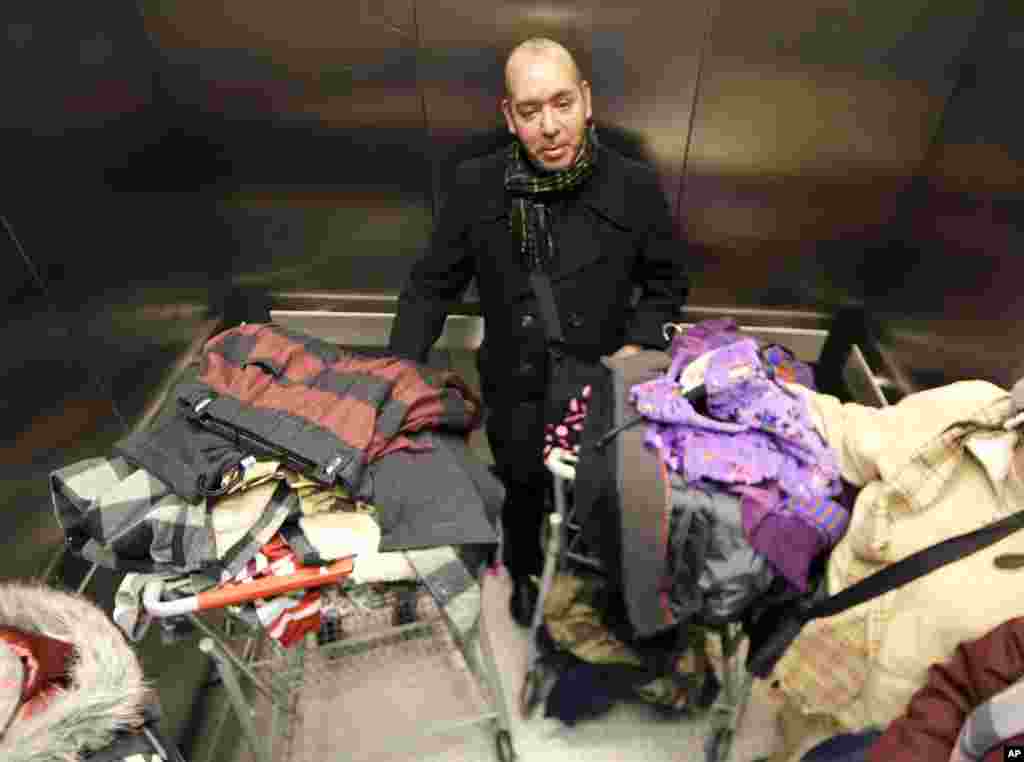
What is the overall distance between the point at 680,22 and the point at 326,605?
149cm

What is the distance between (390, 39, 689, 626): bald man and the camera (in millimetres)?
1491

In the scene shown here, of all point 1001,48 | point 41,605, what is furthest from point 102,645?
point 1001,48

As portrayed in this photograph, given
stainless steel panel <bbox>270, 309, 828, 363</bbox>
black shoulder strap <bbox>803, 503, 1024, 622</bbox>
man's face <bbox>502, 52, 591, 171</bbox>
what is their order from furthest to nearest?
stainless steel panel <bbox>270, 309, 828, 363</bbox>, man's face <bbox>502, 52, 591, 171</bbox>, black shoulder strap <bbox>803, 503, 1024, 622</bbox>

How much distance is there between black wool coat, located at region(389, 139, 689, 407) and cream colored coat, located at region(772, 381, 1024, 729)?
596 mm

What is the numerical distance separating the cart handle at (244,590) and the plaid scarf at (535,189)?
85 centimetres

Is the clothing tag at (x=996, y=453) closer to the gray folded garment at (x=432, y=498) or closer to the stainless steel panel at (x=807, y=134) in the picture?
the gray folded garment at (x=432, y=498)

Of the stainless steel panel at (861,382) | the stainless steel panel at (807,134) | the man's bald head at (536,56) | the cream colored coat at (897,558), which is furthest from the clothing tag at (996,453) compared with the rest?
the man's bald head at (536,56)

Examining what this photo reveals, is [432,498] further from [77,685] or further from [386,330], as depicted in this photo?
[386,330]

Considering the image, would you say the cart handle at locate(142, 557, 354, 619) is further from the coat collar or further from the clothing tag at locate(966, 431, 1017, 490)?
the clothing tag at locate(966, 431, 1017, 490)

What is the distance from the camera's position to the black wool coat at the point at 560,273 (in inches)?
63.9

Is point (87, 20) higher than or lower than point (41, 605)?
higher

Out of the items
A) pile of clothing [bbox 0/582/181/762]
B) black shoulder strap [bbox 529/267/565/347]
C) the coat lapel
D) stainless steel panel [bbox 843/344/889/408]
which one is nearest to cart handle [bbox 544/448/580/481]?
black shoulder strap [bbox 529/267/565/347]

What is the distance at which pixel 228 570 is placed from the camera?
114cm

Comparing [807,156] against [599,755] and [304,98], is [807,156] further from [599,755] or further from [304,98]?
[599,755]
